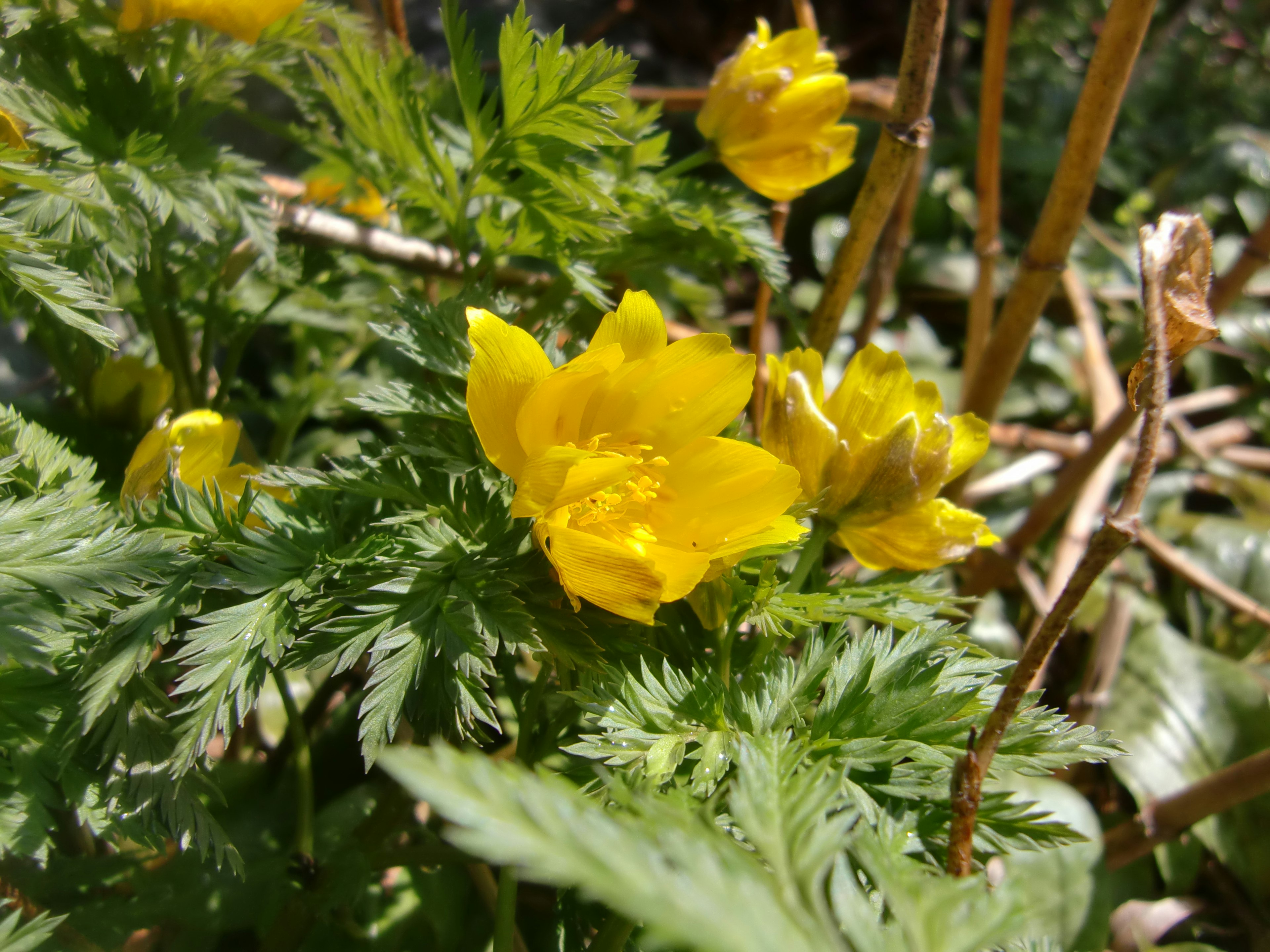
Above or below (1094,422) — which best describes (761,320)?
above

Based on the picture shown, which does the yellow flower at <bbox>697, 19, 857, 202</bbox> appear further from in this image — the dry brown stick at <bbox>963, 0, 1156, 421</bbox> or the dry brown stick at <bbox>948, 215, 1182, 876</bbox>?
the dry brown stick at <bbox>948, 215, 1182, 876</bbox>

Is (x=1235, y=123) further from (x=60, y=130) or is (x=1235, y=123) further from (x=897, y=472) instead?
(x=60, y=130)

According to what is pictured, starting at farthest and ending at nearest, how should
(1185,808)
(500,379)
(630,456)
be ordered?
(1185,808), (630,456), (500,379)

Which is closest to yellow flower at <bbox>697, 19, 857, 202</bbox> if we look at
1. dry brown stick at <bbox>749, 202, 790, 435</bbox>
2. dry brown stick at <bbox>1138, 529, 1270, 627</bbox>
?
dry brown stick at <bbox>749, 202, 790, 435</bbox>

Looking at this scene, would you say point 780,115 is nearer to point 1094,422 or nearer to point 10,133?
point 10,133

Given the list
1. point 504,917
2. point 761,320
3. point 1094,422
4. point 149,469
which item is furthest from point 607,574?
point 1094,422

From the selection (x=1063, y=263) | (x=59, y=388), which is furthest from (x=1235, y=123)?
(x=59, y=388)
